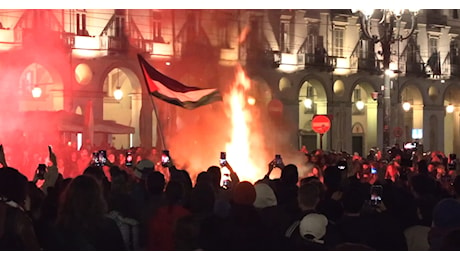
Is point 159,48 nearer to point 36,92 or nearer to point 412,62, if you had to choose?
point 36,92

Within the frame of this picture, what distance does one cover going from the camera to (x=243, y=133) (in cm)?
2848

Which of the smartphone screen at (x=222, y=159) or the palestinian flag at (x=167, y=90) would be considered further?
the palestinian flag at (x=167, y=90)

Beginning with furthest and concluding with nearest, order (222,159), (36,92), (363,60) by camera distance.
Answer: (363,60), (36,92), (222,159)

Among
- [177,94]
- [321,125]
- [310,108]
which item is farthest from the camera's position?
[310,108]

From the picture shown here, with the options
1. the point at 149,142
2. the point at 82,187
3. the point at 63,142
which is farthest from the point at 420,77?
the point at 82,187

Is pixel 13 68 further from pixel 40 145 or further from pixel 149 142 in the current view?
pixel 149 142

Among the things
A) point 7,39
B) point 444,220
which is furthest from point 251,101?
point 444,220

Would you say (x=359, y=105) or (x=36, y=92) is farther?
(x=359, y=105)

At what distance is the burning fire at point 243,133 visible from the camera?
86.6ft

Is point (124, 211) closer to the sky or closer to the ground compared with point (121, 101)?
closer to the ground

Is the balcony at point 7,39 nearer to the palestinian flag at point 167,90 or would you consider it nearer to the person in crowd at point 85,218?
the palestinian flag at point 167,90

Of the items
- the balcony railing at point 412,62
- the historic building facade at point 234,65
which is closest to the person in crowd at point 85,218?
the historic building facade at point 234,65

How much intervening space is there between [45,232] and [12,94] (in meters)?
20.1

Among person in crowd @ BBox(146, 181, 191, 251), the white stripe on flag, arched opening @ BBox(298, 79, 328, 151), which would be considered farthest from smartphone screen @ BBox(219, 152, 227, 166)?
arched opening @ BBox(298, 79, 328, 151)
